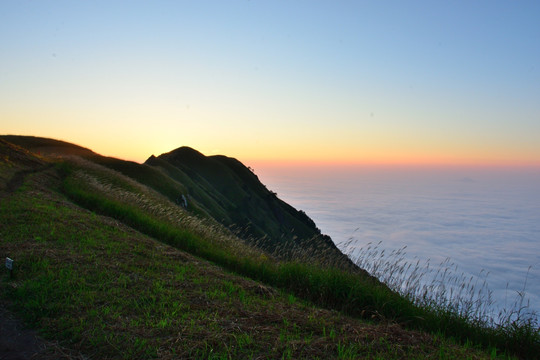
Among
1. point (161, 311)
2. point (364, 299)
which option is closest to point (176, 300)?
point (161, 311)

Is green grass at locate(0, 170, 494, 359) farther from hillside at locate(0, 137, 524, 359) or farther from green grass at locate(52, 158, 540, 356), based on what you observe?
green grass at locate(52, 158, 540, 356)

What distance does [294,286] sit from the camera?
9102 millimetres

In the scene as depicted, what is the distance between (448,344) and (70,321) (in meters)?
6.26

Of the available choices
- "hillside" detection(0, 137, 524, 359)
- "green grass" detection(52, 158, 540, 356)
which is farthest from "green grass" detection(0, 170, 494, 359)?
"green grass" detection(52, 158, 540, 356)

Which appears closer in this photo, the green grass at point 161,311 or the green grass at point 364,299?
the green grass at point 161,311

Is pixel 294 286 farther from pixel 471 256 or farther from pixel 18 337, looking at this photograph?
pixel 471 256

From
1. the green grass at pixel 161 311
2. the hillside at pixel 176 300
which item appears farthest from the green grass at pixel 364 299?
the green grass at pixel 161 311

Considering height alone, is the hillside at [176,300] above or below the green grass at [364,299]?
below

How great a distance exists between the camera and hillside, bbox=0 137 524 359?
504 cm

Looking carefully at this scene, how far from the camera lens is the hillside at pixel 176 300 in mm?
5035

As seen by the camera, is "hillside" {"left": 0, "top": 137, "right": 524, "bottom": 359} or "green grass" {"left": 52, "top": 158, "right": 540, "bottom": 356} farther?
"green grass" {"left": 52, "top": 158, "right": 540, "bottom": 356}

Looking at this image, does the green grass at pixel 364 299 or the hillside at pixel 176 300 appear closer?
the hillside at pixel 176 300

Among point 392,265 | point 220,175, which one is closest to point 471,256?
point 220,175

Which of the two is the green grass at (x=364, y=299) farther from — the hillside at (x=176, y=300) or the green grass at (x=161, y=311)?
the green grass at (x=161, y=311)
